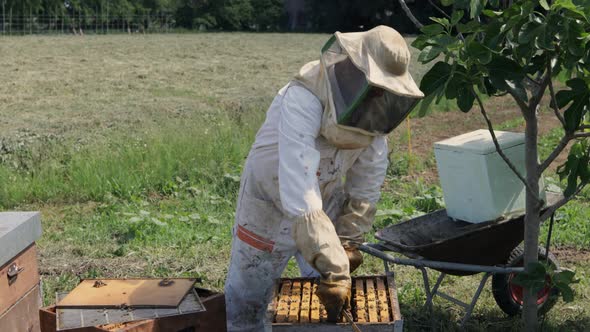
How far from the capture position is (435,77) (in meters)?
3.21

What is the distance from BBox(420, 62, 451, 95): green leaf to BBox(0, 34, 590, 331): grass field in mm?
1506

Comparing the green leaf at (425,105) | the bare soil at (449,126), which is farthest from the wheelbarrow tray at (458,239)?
the bare soil at (449,126)

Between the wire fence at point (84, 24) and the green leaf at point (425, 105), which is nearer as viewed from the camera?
the green leaf at point (425, 105)

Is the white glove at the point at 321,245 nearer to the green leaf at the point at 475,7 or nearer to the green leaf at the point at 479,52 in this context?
the green leaf at the point at 479,52

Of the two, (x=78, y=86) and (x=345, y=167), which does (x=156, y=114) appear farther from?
(x=345, y=167)

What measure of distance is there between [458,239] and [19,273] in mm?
1991

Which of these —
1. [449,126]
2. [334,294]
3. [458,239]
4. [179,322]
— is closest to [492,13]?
[458,239]

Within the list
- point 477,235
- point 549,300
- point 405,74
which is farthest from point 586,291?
point 405,74

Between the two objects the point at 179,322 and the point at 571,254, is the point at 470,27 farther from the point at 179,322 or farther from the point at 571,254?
the point at 571,254

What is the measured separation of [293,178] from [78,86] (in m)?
11.8

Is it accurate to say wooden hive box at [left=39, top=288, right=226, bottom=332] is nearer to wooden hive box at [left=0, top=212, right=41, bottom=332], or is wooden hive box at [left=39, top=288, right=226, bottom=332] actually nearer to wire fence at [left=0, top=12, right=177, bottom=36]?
wooden hive box at [left=0, top=212, right=41, bottom=332]

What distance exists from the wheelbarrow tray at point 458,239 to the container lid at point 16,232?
5.45ft

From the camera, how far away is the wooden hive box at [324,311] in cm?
294

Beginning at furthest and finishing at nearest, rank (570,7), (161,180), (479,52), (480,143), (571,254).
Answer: (161,180), (571,254), (480,143), (479,52), (570,7)
